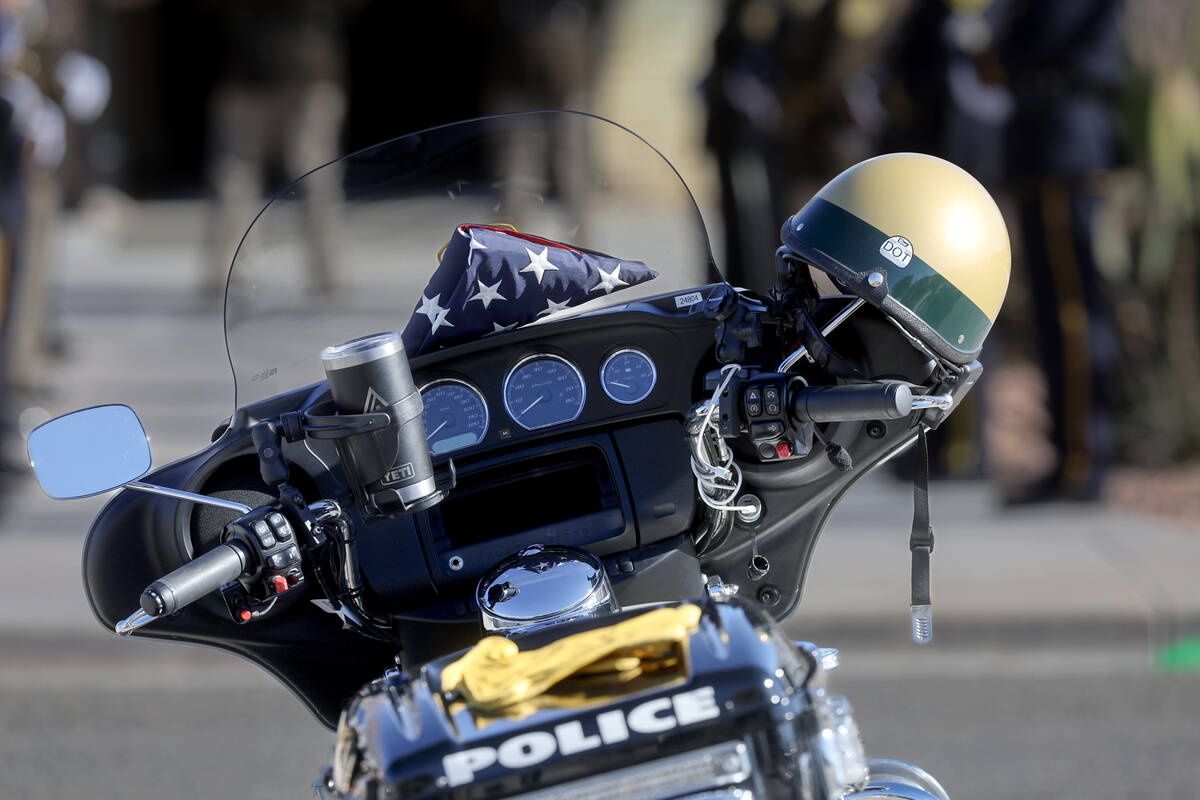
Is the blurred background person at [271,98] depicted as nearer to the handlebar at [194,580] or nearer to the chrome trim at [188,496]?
the chrome trim at [188,496]

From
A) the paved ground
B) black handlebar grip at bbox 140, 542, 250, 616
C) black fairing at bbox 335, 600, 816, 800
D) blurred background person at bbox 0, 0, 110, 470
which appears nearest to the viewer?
black fairing at bbox 335, 600, 816, 800

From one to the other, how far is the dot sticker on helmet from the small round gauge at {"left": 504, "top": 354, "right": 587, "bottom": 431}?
0.47 metres

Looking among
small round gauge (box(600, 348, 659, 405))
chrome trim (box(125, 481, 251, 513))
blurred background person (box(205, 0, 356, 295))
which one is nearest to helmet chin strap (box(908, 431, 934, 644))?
small round gauge (box(600, 348, 659, 405))

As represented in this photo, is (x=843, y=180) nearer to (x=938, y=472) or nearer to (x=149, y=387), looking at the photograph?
(x=938, y=472)

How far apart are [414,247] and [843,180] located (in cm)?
Result: 70

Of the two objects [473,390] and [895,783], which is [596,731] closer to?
[895,783]

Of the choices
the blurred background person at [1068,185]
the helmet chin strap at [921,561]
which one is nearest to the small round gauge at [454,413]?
the helmet chin strap at [921,561]

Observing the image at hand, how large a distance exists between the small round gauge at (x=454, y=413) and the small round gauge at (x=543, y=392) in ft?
0.15

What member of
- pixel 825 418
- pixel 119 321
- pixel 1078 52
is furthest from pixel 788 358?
pixel 119 321

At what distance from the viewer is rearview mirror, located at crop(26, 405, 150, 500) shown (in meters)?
1.97

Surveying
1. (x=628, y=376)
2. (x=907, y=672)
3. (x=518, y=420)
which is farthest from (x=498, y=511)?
(x=907, y=672)

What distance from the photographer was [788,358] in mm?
2119

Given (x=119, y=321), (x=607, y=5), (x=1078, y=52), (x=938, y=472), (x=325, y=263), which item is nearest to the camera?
(x=325, y=263)

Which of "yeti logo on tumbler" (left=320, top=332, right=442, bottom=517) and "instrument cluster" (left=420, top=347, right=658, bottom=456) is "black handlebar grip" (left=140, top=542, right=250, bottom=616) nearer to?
"yeti logo on tumbler" (left=320, top=332, right=442, bottom=517)
